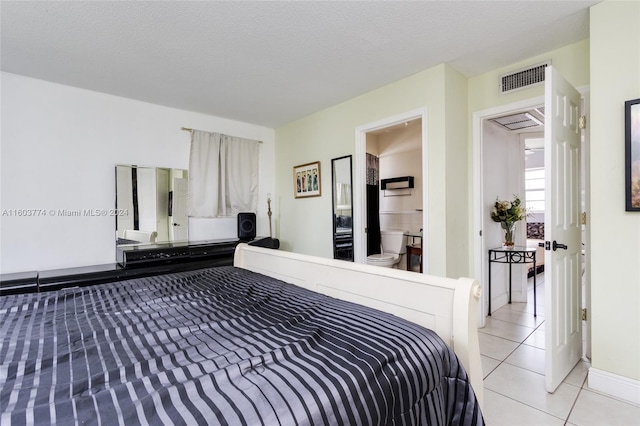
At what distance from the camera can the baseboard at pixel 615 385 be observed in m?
1.72

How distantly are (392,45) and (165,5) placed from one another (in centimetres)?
158

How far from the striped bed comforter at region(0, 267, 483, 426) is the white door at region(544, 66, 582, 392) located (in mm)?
1277

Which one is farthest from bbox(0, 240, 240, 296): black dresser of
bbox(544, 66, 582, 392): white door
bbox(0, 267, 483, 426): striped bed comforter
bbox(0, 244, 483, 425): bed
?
bbox(544, 66, 582, 392): white door

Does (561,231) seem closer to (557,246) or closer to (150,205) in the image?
(557,246)

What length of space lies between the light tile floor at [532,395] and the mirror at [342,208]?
1.62 meters

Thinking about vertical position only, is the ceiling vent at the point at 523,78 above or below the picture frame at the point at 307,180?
above

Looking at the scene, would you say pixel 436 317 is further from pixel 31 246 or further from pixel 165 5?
pixel 31 246

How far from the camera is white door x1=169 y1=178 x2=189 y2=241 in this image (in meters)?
3.53

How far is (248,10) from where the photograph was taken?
72.7 inches

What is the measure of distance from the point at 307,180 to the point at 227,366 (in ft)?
10.7

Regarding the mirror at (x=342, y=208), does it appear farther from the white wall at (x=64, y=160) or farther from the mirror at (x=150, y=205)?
the white wall at (x=64, y=160)

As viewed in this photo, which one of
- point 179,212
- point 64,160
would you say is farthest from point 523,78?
point 64,160

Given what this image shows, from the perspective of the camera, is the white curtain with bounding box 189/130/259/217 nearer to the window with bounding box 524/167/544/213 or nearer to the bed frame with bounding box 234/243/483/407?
the bed frame with bounding box 234/243/483/407

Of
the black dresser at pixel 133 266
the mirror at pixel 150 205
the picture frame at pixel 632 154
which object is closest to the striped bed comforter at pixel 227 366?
the black dresser at pixel 133 266
